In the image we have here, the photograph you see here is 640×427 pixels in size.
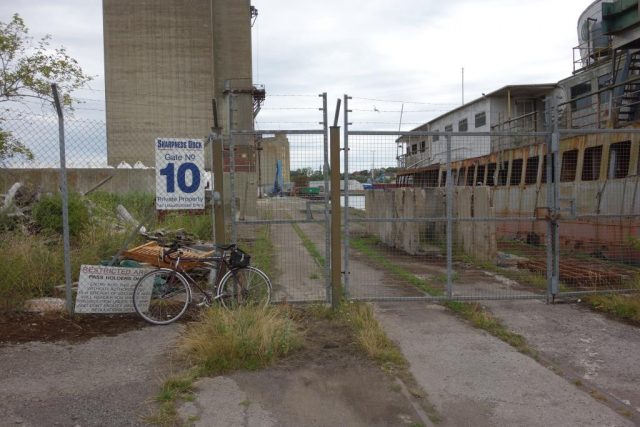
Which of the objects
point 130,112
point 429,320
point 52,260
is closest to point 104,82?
point 130,112

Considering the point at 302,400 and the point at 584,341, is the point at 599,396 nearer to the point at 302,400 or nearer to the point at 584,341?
the point at 584,341

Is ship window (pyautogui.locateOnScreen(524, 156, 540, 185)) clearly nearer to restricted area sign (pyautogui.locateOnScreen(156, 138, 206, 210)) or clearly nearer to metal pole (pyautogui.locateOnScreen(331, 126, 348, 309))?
metal pole (pyautogui.locateOnScreen(331, 126, 348, 309))

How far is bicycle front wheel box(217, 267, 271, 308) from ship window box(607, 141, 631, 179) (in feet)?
29.1

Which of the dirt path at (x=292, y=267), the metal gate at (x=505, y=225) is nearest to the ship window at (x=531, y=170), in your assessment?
the metal gate at (x=505, y=225)

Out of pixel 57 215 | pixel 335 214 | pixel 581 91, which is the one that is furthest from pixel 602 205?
pixel 57 215

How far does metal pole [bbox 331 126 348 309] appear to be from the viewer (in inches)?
259

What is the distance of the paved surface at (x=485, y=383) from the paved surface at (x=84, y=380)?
252cm

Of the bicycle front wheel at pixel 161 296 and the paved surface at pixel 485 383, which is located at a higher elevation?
the bicycle front wheel at pixel 161 296

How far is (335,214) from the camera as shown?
668 centimetres

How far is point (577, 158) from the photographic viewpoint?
1333 cm

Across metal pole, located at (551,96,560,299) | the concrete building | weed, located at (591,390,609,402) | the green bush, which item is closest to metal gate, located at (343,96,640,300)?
metal pole, located at (551,96,560,299)

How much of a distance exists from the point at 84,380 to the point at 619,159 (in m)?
11.6

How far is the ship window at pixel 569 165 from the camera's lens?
13.6 m

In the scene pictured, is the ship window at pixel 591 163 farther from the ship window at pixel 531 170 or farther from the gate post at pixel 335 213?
the gate post at pixel 335 213
